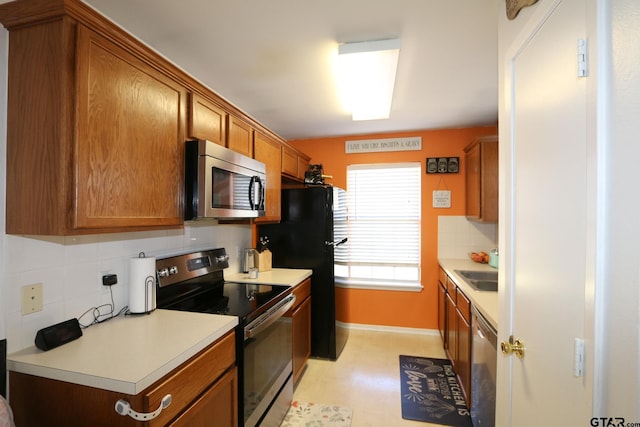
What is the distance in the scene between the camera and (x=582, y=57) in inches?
26.9

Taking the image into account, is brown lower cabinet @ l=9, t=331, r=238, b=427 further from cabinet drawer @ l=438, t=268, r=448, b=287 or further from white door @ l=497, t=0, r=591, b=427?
cabinet drawer @ l=438, t=268, r=448, b=287

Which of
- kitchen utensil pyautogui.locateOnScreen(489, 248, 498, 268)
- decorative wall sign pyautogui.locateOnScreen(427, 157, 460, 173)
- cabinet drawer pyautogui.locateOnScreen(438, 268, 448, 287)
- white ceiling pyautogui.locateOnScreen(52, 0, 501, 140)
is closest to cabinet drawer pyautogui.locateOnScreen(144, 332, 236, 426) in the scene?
white ceiling pyautogui.locateOnScreen(52, 0, 501, 140)

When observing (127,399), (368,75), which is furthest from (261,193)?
(127,399)

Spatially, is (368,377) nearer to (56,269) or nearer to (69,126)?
(56,269)

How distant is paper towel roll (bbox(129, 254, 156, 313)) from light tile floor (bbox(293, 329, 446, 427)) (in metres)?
1.43

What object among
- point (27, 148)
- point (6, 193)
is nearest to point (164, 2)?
point (27, 148)

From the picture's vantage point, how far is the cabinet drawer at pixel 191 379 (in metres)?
0.97

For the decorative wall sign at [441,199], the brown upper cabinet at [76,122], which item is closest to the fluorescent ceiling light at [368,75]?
the brown upper cabinet at [76,122]

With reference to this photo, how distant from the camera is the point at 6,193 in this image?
3.59ft

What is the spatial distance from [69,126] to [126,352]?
0.87 m

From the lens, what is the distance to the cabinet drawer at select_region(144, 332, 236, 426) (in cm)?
97

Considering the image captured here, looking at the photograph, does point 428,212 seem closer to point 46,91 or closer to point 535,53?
point 535,53

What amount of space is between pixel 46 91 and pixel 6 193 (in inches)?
17.3

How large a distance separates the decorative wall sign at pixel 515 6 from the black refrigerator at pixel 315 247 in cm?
181
